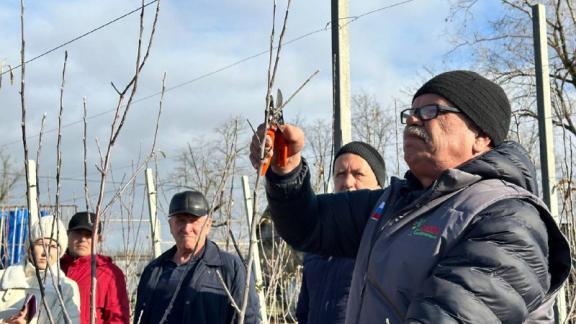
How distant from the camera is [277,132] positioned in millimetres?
2365

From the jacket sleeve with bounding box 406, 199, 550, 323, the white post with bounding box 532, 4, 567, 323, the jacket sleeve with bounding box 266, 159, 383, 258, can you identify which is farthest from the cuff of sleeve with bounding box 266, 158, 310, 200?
the white post with bounding box 532, 4, 567, 323

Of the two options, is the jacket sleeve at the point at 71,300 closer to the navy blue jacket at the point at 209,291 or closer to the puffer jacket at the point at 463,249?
the navy blue jacket at the point at 209,291

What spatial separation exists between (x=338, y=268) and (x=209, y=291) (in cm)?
126

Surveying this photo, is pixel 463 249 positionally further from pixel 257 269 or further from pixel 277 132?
pixel 257 269

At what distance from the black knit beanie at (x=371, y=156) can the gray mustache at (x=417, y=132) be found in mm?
1419

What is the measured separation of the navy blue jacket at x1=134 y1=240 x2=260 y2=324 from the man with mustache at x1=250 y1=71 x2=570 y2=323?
187cm

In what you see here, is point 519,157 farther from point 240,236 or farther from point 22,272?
point 240,236

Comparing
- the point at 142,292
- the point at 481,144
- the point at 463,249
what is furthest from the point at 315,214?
the point at 142,292

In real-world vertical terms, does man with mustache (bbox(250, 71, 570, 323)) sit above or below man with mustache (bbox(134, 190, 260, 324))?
above

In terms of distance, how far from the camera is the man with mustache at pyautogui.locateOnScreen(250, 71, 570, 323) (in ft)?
6.32

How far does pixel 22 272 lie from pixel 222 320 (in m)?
1.13

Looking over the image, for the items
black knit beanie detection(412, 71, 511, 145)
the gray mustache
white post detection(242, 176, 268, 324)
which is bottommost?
white post detection(242, 176, 268, 324)

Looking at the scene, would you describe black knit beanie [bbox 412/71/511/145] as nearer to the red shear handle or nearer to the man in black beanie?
the red shear handle

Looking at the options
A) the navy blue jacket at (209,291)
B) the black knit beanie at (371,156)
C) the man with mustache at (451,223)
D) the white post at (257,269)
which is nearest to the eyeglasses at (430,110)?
the man with mustache at (451,223)
